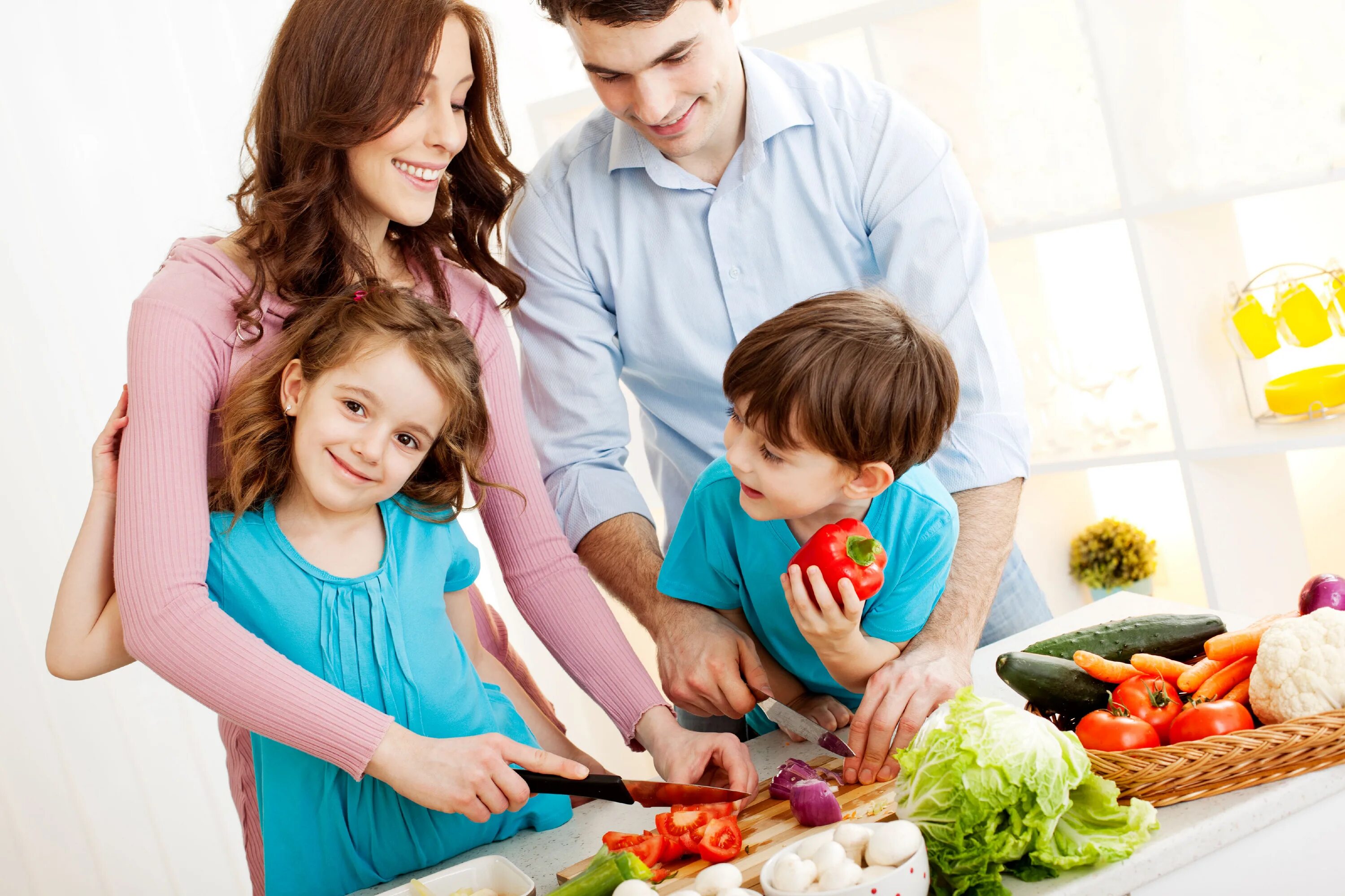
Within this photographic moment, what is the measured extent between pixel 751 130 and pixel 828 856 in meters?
1.46

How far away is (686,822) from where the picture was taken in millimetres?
1355

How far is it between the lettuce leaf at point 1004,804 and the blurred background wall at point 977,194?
2.15 meters

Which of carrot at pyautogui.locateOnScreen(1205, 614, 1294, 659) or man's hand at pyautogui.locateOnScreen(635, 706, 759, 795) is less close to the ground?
carrot at pyautogui.locateOnScreen(1205, 614, 1294, 659)

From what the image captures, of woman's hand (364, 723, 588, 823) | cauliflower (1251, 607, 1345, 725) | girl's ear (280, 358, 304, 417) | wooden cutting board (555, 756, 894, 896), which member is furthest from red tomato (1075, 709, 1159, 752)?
girl's ear (280, 358, 304, 417)

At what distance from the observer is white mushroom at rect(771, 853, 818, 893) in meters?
1.09

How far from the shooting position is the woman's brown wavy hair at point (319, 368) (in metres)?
1.58

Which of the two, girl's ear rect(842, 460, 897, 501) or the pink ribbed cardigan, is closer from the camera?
the pink ribbed cardigan

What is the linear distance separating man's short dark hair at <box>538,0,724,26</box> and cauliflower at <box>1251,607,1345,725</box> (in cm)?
127

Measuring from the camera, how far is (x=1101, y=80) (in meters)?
2.99

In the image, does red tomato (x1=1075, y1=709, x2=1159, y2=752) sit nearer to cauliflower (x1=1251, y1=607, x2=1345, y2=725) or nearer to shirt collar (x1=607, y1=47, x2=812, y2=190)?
cauliflower (x1=1251, y1=607, x2=1345, y2=725)

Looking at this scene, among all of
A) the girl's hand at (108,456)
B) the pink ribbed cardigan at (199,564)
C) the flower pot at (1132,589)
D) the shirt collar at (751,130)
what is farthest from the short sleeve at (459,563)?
the flower pot at (1132,589)

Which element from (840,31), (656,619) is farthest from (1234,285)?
(656,619)

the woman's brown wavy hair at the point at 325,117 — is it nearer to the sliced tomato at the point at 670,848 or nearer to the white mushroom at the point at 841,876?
the sliced tomato at the point at 670,848

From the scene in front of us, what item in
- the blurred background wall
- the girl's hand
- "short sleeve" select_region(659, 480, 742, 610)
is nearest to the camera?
the girl's hand
